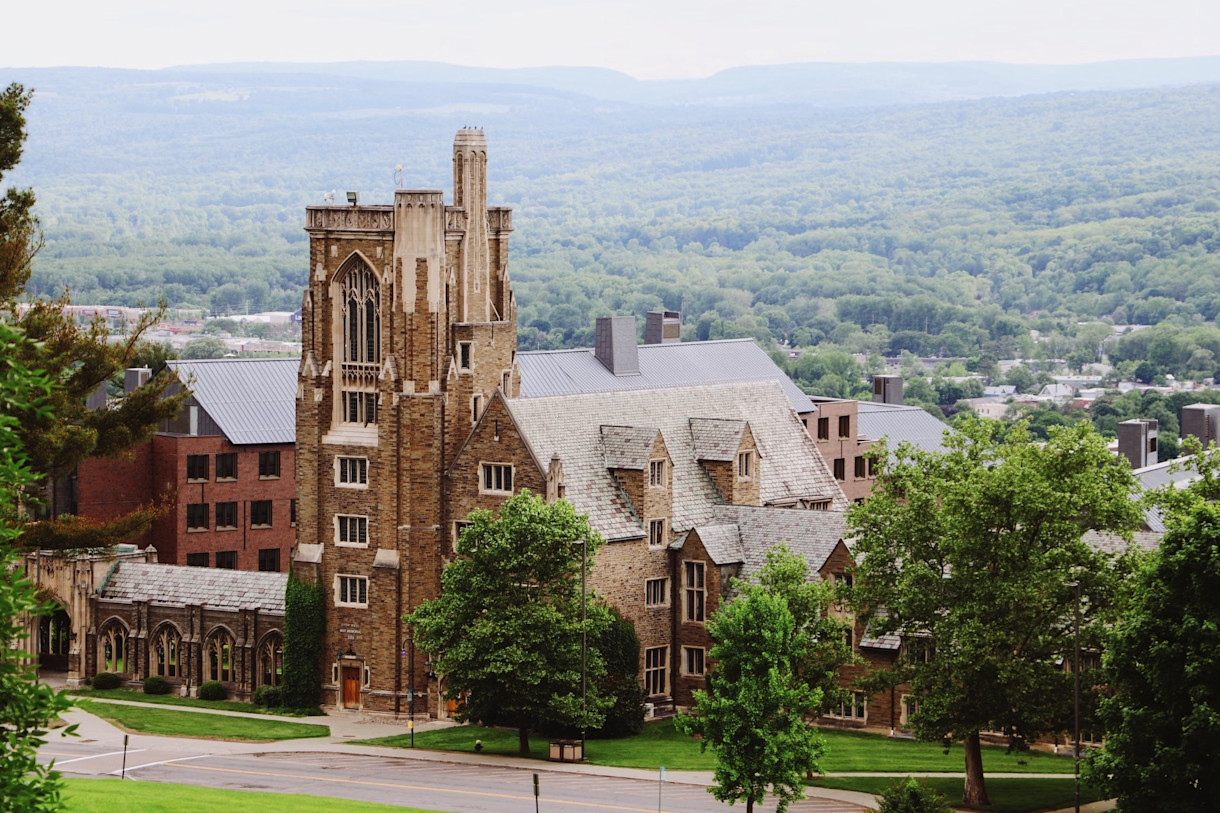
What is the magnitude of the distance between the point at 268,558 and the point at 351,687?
31147 mm

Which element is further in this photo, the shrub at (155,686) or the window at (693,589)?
the shrub at (155,686)

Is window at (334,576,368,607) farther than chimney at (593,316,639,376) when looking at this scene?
No

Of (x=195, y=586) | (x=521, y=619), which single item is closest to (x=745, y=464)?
(x=521, y=619)

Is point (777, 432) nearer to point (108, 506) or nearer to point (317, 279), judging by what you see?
point (317, 279)

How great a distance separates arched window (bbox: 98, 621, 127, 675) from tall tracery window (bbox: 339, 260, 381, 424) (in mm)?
15962

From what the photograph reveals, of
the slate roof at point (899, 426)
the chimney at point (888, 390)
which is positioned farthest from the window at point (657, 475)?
the chimney at point (888, 390)

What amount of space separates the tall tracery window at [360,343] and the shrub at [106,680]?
1675cm

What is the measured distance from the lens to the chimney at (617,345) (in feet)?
422

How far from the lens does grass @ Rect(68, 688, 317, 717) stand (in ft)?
290

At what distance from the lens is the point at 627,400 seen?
297ft

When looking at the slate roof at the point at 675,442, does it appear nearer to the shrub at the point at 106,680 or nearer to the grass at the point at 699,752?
the grass at the point at 699,752

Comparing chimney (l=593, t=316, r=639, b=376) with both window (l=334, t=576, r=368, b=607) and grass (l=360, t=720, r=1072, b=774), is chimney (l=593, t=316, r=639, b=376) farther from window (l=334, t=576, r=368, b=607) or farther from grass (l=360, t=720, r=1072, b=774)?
grass (l=360, t=720, r=1072, b=774)

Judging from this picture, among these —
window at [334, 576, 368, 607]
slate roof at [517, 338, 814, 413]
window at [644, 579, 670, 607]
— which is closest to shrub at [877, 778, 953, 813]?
window at [644, 579, 670, 607]

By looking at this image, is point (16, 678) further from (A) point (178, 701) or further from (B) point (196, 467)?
(B) point (196, 467)
